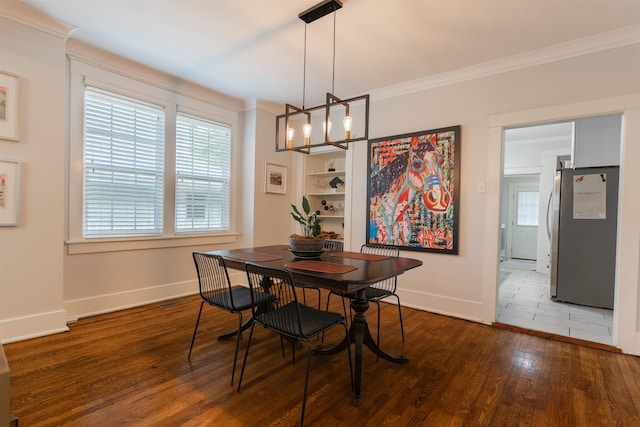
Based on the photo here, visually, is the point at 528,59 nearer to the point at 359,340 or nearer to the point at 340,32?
the point at 340,32

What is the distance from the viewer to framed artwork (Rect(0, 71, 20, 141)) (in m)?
2.54

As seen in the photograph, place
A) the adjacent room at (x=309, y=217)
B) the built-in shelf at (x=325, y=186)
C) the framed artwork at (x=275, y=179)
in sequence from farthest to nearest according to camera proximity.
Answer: the built-in shelf at (x=325, y=186) → the framed artwork at (x=275, y=179) → the adjacent room at (x=309, y=217)

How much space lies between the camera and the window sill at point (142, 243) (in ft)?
10.5

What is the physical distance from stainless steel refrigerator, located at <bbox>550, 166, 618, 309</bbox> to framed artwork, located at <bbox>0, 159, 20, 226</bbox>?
589 cm

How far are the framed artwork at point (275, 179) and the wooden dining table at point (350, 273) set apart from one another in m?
2.14

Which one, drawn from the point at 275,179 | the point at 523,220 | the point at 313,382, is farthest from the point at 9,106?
the point at 523,220

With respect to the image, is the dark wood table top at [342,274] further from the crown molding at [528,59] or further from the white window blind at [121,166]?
the crown molding at [528,59]

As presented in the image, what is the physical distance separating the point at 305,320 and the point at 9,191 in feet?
8.90

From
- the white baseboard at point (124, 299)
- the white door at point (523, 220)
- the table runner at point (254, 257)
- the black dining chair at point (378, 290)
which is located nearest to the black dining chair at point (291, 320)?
the black dining chair at point (378, 290)

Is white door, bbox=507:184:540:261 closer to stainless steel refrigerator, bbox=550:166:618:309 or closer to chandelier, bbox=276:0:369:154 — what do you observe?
stainless steel refrigerator, bbox=550:166:618:309

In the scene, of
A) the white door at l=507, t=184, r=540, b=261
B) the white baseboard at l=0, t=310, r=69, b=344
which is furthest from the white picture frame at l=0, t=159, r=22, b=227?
the white door at l=507, t=184, r=540, b=261

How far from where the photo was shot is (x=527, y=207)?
7.91m

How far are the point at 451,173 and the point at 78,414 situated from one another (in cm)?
369

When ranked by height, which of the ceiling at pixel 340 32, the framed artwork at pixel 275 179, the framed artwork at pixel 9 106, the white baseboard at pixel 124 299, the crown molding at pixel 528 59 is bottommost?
the white baseboard at pixel 124 299
